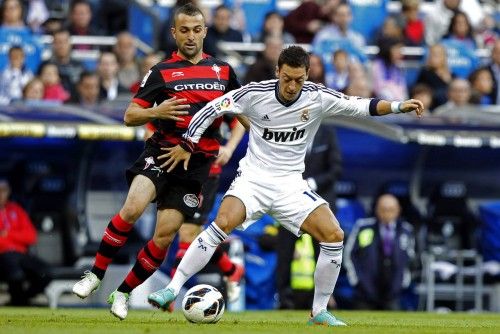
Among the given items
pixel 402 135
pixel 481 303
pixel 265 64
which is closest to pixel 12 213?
pixel 265 64

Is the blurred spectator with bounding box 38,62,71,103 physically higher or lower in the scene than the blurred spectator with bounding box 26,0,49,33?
lower

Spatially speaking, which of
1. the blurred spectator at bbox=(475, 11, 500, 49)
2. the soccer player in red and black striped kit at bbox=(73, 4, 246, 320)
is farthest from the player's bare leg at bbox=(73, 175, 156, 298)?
the blurred spectator at bbox=(475, 11, 500, 49)

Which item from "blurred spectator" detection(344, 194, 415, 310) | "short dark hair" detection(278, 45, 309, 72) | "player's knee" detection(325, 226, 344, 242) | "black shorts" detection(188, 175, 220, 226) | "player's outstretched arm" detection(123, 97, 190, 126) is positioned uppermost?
"short dark hair" detection(278, 45, 309, 72)

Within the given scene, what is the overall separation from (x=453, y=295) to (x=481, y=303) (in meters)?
0.35

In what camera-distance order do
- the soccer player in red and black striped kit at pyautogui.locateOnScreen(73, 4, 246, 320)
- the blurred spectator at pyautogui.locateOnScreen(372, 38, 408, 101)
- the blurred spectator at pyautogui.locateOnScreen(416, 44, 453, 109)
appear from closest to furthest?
the soccer player in red and black striped kit at pyautogui.locateOnScreen(73, 4, 246, 320), the blurred spectator at pyautogui.locateOnScreen(372, 38, 408, 101), the blurred spectator at pyautogui.locateOnScreen(416, 44, 453, 109)

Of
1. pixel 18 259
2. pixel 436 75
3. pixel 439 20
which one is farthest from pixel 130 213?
pixel 439 20

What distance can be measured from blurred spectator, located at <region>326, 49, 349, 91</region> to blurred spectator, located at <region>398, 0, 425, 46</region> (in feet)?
10.2

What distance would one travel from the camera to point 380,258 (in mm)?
17344

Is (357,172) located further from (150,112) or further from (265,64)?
(150,112)

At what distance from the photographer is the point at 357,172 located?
62.5 ft

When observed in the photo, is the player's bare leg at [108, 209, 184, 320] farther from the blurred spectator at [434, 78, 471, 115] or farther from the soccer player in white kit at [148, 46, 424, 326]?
the blurred spectator at [434, 78, 471, 115]

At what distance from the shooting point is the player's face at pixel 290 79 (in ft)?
36.6

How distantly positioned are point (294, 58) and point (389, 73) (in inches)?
383

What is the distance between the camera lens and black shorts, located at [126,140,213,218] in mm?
11781
